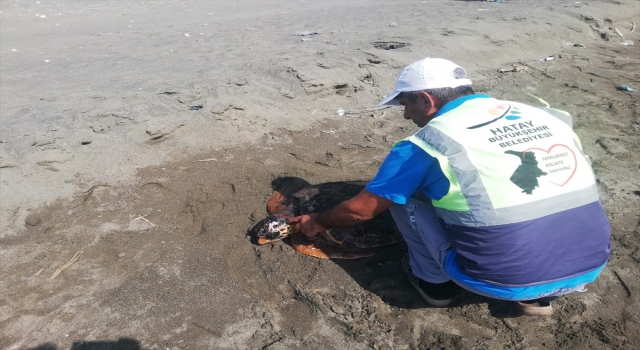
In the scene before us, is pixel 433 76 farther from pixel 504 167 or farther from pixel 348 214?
pixel 348 214

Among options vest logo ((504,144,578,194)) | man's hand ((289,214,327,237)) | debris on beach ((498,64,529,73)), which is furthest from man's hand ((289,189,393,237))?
debris on beach ((498,64,529,73))

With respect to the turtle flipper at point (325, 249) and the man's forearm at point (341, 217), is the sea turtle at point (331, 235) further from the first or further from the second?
the man's forearm at point (341, 217)

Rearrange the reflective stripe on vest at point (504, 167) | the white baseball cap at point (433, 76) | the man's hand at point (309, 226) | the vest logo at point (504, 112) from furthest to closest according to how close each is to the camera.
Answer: the man's hand at point (309, 226) → the white baseball cap at point (433, 76) → the vest logo at point (504, 112) → the reflective stripe on vest at point (504, 167)

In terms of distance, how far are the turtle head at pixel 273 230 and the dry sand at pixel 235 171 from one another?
0.11m

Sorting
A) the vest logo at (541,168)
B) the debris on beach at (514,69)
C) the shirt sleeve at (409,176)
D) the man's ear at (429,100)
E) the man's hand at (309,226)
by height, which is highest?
the man's ear at (429,100)

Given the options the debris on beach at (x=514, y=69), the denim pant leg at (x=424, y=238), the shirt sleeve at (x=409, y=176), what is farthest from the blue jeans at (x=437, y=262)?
the debris on beach at (x=514, y=69)

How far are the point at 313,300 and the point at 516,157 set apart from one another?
1427mm

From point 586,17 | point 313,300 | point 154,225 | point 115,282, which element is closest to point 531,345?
point 313,300

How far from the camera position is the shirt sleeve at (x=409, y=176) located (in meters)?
2.37

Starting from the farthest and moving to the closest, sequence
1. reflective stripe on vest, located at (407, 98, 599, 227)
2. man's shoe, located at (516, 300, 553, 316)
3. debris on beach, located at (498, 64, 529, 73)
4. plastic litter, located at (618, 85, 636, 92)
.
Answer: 1. debris on beach, located at (498, 64, 529, 73)
2. plastic litter, located at (618, 85, 636, 92)
3. man's shoe, located at (516, 300, 553, 316)
4. reflective stripe on vest, located at (407, 98, 599, 227)

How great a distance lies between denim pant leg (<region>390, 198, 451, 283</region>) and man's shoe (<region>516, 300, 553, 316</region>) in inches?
17.2

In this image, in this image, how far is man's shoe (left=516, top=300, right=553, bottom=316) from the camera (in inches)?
106

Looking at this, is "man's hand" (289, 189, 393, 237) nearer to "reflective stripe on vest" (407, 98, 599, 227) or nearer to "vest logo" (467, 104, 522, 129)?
"reflective stripe on vest" (407, 98, 599, 227)

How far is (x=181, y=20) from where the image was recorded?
10.6 m
